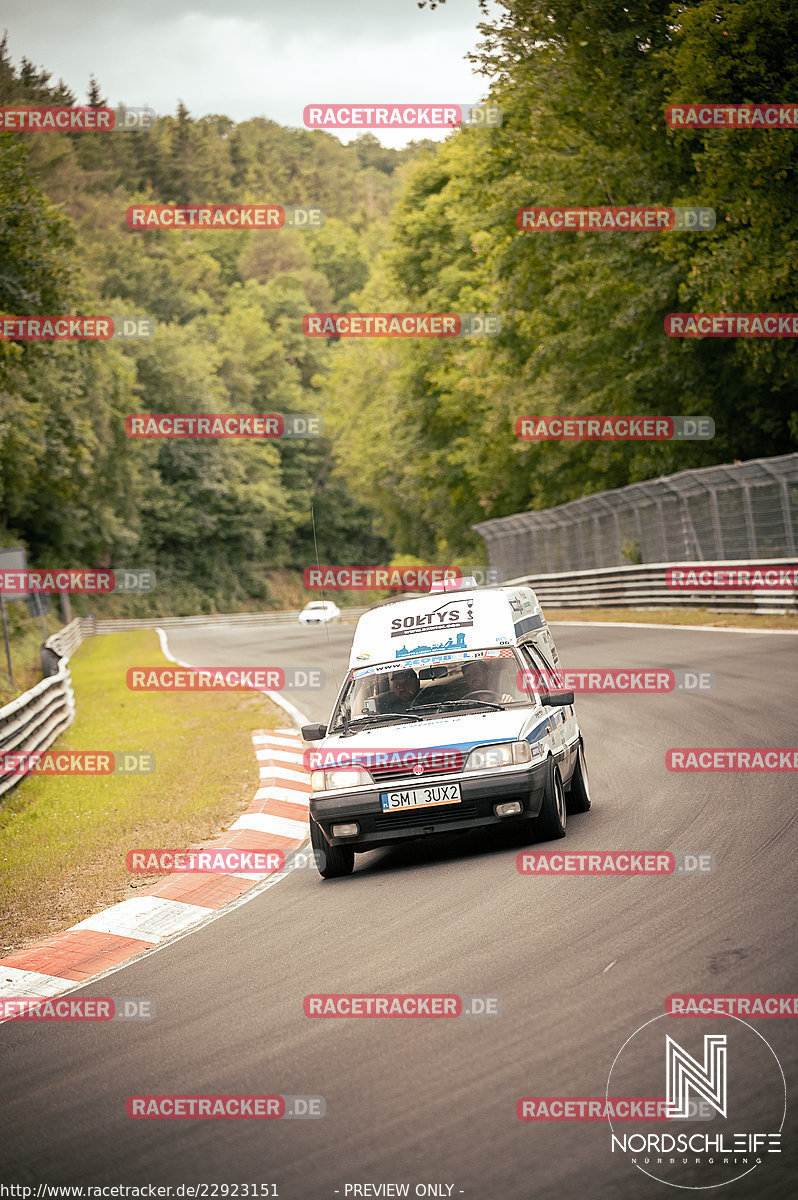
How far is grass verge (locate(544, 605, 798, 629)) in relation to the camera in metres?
24.3

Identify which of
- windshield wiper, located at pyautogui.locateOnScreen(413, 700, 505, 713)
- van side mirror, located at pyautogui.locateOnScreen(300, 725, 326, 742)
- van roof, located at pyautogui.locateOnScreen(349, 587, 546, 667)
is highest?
van roof, located at pyautogui.locateOnScreen(349, 587, 546, 667)

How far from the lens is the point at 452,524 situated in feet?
200

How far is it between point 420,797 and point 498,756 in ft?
1.98

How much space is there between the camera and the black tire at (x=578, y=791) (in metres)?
10.1

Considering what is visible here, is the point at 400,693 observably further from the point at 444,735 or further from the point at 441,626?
the point at 444,735

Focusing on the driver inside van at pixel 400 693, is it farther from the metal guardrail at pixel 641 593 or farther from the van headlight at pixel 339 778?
the metal guardrail at pixel 641 593

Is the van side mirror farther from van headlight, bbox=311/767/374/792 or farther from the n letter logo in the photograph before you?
the n letter logo

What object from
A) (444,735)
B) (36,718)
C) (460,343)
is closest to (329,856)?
(444,735)

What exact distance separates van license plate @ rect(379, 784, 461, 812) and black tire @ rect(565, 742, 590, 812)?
164 centimetres

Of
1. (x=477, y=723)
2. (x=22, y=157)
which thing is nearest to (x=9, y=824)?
(x=477, y=723)

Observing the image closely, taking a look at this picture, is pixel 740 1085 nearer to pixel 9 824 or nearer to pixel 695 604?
pixel 9 824

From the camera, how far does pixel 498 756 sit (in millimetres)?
8805

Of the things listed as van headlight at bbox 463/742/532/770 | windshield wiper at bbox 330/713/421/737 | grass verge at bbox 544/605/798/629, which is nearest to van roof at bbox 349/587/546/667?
windshield wiper at bbox 330/713/421/737

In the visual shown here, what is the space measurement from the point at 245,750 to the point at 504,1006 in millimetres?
11302
